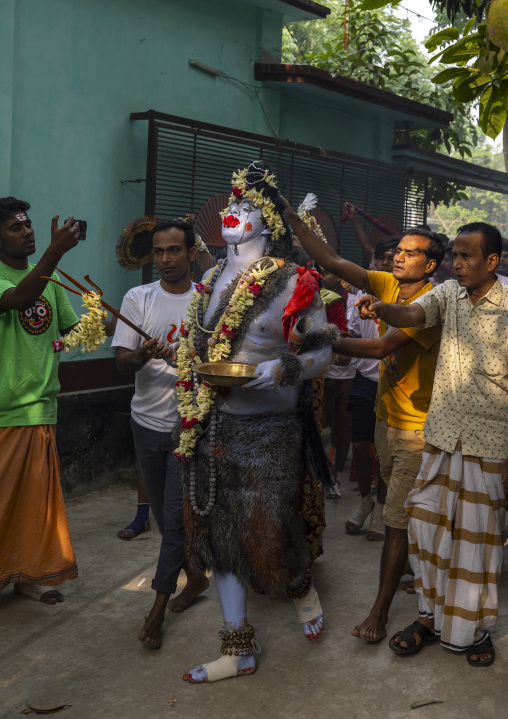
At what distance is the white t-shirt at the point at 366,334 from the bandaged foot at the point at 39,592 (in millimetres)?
2979

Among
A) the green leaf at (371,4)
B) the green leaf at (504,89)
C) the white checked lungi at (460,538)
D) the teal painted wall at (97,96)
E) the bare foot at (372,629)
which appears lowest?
the bare foot at (372,629)

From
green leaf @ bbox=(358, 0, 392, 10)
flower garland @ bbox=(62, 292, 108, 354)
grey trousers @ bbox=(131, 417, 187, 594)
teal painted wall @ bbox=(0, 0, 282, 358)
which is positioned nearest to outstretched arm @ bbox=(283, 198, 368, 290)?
flower garland @ bbox=(62, 292, 108, 354)

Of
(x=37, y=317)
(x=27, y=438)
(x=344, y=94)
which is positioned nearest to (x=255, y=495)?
(x=27, y=438)

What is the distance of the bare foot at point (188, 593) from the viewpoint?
4.63m

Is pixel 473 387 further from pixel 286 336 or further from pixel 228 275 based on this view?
pixel 228 275

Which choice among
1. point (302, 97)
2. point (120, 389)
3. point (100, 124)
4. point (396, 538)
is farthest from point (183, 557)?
point (302, 97)

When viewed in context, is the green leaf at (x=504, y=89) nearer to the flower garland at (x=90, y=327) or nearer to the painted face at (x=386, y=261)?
the flower garland at (x=90, y=327)

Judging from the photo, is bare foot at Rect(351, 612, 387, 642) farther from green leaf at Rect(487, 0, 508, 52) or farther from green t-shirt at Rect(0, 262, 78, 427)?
green leaf at Rect(487, 0, 508, 52)

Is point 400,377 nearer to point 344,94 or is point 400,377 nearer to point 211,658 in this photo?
point 211,658

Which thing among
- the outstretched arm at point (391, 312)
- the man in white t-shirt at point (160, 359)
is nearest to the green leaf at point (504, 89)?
the outstretched arm at point (391, 312)

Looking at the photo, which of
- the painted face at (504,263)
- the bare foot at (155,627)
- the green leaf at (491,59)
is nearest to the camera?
the green leaf at (491,59)

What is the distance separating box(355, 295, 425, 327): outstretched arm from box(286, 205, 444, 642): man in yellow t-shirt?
0.52 ft

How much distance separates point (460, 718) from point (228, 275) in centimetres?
234

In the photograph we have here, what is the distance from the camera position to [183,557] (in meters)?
4.27
